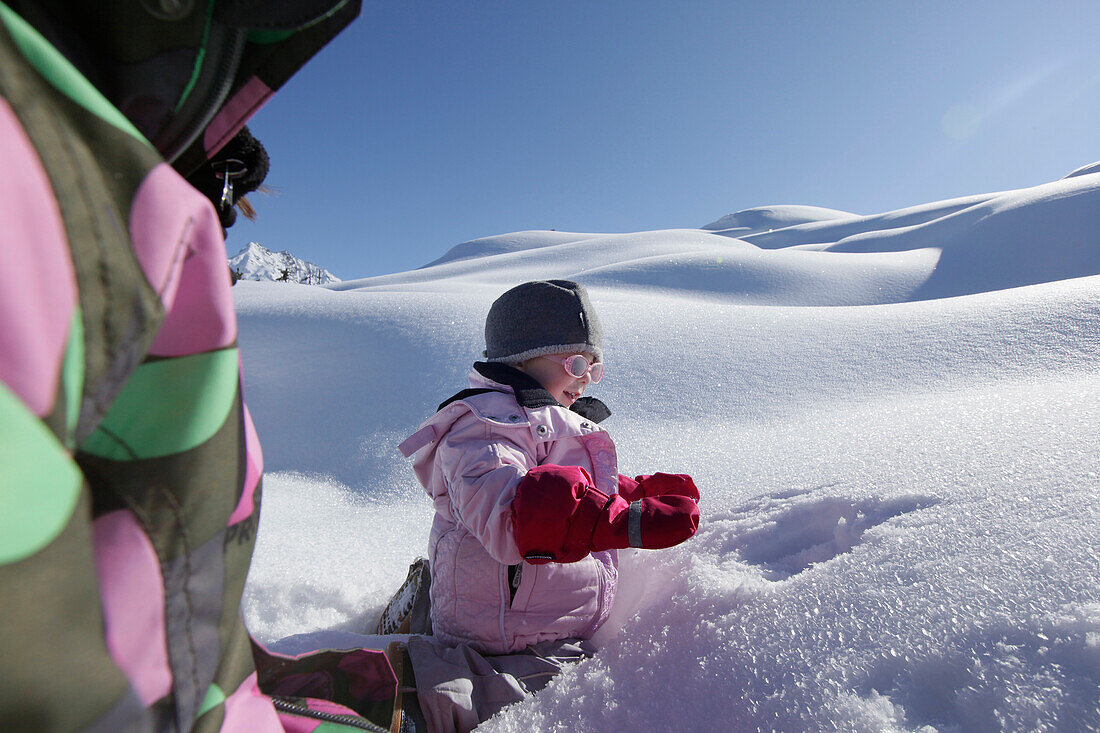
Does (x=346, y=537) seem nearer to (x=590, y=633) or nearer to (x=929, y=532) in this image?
(x=590, y=633)

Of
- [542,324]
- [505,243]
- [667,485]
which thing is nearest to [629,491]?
[667,485]

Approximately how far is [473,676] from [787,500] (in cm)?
71

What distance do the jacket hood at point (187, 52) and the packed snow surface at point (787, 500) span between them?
2.59 feet

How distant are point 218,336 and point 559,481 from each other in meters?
0.57

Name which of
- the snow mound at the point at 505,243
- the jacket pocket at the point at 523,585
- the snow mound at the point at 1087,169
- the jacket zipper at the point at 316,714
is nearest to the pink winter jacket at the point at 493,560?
the jacket pocket at the point at 523,585

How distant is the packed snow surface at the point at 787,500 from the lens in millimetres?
599

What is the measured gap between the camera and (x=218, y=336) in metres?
0.35

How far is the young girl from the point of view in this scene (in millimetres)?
820

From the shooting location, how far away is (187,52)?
16.5 inches

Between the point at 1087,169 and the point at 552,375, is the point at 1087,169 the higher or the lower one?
the higher one

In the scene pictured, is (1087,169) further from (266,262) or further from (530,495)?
(266,262)

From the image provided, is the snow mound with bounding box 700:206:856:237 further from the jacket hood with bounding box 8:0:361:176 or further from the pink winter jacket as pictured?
the jacket hood with bounding box 8:0:361:176

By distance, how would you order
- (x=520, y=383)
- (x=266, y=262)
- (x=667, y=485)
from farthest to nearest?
(x=266, y=262) → (x=667, y=485) → (x=520, y=383)

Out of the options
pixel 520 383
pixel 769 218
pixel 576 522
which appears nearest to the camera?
pixel 576 522
